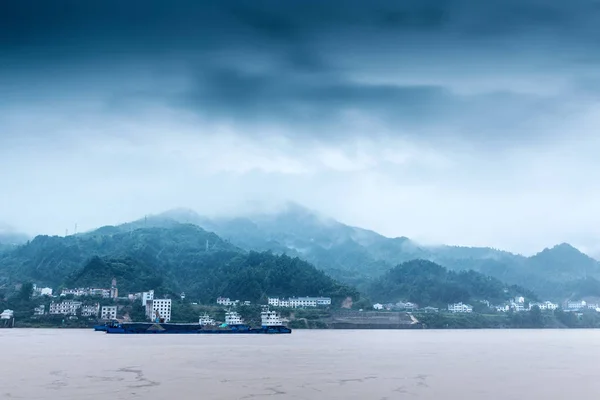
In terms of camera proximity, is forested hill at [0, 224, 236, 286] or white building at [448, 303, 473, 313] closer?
white building at [448, 303, 473, 313]

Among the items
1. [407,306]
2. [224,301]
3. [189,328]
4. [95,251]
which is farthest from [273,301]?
[95,251]

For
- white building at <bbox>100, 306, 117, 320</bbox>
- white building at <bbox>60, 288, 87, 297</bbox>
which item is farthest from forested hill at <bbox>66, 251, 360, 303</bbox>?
white building at <bbox>100, 306, 117, 320</bbox>

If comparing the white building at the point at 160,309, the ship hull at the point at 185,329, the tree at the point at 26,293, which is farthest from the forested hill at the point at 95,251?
the ship hull at the point at 185,329

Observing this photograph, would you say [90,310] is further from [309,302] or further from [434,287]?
[434,287]

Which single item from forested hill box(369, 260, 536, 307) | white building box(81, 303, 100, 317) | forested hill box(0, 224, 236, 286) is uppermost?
forested hill box(0, 224, 236, 286)

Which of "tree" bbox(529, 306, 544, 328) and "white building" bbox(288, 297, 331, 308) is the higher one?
"white building" bbox(288, 297, 331, 308)

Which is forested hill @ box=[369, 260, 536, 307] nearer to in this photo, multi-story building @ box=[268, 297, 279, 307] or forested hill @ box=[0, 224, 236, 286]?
multi-story building @ box=[268, 297, 279, 307]
